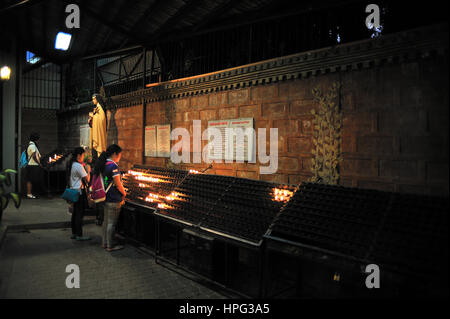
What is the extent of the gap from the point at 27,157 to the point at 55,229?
15.3 feet

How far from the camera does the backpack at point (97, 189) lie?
6484mm

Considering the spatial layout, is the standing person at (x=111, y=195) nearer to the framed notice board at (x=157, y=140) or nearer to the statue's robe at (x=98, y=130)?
the framed notice board at (x=157, y=140)

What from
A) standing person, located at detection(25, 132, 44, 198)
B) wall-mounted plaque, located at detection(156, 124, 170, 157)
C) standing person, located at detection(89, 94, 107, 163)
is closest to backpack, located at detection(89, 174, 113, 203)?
wall-mounted plaque, located at detection(156, 124, 170, 157)

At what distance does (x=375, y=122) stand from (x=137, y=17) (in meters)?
6.83

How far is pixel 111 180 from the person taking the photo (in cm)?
623

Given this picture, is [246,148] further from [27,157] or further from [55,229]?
[27,157]

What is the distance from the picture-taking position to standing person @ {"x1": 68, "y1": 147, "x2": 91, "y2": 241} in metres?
6.76

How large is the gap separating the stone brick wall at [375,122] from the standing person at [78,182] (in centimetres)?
341

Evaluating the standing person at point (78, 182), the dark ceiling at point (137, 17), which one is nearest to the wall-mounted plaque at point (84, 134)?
the dark ceiling at point (137, 17)

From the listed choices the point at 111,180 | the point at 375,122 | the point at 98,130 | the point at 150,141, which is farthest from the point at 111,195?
the point at 375,122

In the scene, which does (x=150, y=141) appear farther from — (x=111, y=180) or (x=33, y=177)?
(x=33, y=177)

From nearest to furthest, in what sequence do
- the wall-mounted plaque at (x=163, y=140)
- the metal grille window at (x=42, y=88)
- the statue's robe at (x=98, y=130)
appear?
the wall-mounted plaque at (x=163, y=140) → the statue's robe at (x=98, y=130) → the metal grille window at (x=42, y=88)

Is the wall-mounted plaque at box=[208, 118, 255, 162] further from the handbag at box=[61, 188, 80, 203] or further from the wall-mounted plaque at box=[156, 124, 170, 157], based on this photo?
the handbag at box=[61, 188, 80, 203]

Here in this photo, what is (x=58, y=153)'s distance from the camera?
13344 millimetres
